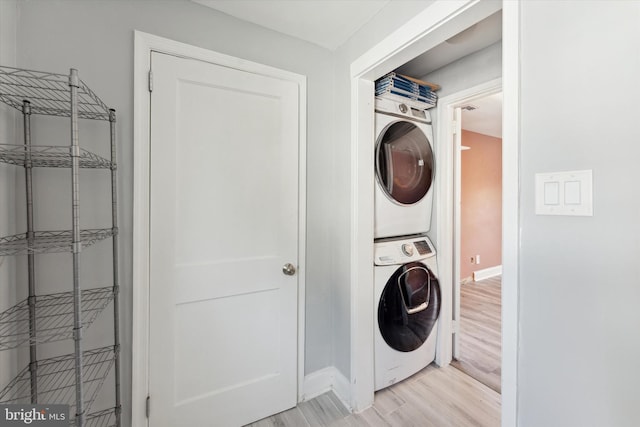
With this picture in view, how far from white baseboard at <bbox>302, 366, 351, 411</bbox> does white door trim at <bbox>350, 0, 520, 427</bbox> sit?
0.28 feet

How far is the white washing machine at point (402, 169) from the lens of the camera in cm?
177

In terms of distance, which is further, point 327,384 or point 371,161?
point 327,384

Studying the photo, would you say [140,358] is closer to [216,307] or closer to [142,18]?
[216,307]

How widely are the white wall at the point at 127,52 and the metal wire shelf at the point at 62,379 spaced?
86 mm

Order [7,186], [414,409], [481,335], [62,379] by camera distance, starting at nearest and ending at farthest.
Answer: [7,186] < [62,379] < [414,409] < [481,335]

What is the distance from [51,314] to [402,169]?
6.71ft

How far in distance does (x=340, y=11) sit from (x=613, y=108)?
132 centimetres

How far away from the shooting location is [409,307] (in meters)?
1.89

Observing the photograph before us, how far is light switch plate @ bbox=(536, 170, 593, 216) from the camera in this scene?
0.72m

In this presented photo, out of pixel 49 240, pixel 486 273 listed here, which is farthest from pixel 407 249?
pixel 486 273

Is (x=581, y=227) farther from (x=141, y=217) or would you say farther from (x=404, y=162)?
(x=141, y=217)

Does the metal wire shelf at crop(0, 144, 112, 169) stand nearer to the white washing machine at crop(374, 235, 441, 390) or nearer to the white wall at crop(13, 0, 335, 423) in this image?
the white wall at crop(13, 0, 335, 423)

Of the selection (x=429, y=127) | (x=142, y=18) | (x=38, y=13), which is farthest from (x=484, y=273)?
(x=38, y=13)

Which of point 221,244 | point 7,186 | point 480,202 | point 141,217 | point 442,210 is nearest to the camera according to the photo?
point 7,186
